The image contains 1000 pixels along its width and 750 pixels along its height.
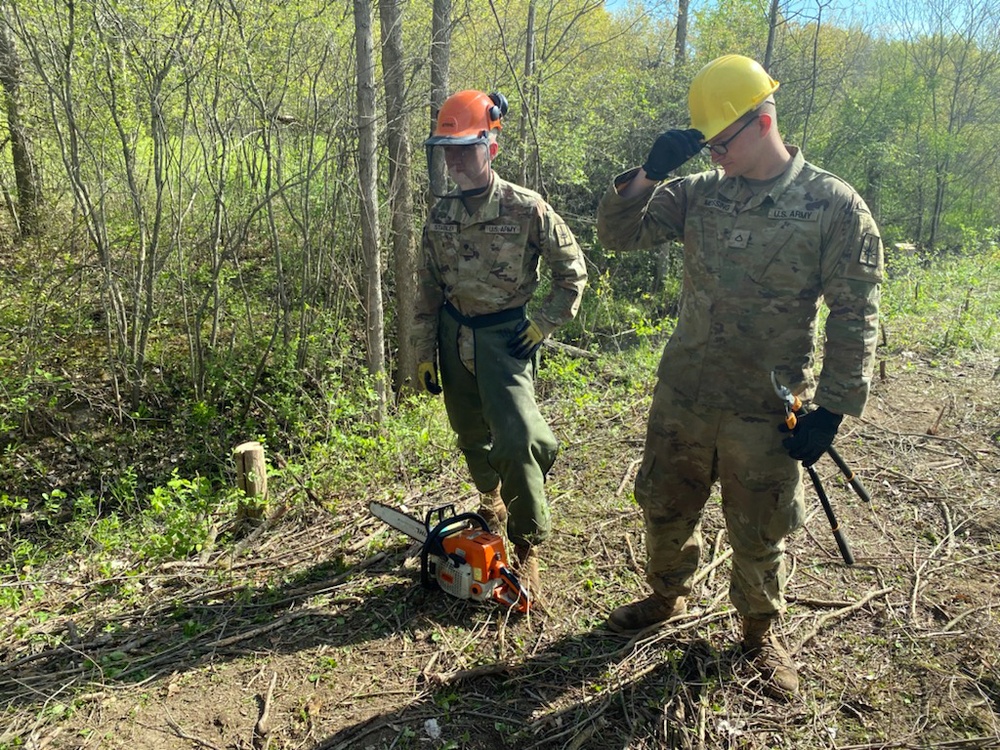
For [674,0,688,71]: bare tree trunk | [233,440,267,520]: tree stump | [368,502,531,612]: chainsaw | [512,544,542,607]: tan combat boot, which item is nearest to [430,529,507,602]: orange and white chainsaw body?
[368,502,531,612]: chainsaw

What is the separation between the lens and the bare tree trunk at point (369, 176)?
635 cm

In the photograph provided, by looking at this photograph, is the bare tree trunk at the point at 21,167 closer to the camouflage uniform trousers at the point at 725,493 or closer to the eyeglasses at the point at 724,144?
the eyeglasses at the point at 724,144

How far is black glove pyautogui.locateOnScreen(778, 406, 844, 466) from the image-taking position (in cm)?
218

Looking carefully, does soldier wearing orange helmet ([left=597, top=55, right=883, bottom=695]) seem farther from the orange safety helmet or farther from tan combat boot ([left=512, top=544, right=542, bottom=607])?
the orange safety helmet

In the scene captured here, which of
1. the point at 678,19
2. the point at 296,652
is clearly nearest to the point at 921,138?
the point at 678,19

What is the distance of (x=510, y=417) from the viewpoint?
3002mm

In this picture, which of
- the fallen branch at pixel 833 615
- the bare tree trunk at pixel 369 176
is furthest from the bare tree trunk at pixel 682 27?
the fallen branch at pixel 833 615

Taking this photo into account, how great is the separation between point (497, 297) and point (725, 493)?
1.35m

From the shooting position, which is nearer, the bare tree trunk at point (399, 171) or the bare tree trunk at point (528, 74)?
the bare tree trunk at point (399, 171)

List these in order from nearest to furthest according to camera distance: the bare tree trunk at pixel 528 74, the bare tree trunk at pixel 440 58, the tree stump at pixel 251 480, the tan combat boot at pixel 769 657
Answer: the tan combat boot at pixel 769 657 → the tree stump at pixel 251 480 → the bare tree trunk at pixel 440 58 → the bare tree trunk at pixel 528 74

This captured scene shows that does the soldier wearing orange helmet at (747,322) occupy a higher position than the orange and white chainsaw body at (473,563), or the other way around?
the soldier wearing orange helmet at (747,322)

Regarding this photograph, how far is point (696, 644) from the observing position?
276 cm

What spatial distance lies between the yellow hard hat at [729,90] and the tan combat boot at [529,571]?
1964mm

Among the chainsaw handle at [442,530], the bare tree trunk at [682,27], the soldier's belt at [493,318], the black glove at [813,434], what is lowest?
the chainsaw handle at [442,530]
